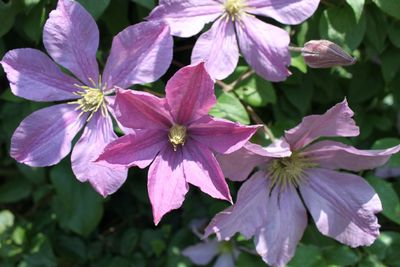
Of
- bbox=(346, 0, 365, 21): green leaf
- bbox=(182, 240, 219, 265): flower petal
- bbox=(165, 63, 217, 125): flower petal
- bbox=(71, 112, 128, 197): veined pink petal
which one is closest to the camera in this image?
bbox=(165, 63, 217, 125): flower petal

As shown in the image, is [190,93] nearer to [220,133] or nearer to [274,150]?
[220,133]

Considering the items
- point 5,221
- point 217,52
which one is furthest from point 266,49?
point 5,221

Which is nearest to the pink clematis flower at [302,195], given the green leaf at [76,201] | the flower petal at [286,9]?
the flower petal at [286,9]

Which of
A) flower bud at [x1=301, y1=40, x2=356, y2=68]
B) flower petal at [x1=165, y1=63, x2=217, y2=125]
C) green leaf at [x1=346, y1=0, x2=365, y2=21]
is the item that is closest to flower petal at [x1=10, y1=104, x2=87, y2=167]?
flower petal at [x1=165, y1=63, x2=217, y2=125]

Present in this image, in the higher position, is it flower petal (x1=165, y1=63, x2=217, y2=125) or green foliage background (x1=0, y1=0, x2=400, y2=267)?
flower petal (x1=165, y1=63, x2=217, y2=125)

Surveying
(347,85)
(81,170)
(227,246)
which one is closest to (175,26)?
(81,170)

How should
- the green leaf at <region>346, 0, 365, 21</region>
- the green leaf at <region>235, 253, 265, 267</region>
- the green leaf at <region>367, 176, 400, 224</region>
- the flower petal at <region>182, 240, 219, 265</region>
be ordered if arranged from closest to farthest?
the green leaf at <region>346, 0, 365, 21</region> < the green leaf at <region>367, 176, 400, 224</region> < the green leaf at <region>235, 253, 265, 267</region> < the flower petal at <region>182, 240, 219, 265</region>

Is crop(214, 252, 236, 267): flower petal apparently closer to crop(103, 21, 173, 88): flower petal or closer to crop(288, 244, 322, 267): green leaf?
crop(288, 244, 322, 267): green leaf
